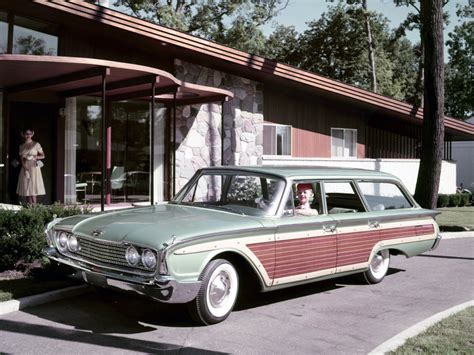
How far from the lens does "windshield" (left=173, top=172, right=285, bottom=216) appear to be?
6129 millimetres

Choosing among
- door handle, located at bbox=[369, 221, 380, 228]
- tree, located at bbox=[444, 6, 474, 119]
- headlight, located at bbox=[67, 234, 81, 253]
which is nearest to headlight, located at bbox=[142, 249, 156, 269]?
headlight, located at bbox=[67, 234, 81, 253]

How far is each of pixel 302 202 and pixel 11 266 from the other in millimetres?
3925

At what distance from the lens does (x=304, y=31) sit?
3994cm

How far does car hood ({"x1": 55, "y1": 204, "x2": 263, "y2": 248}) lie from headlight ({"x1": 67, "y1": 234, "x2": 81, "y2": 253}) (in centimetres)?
10

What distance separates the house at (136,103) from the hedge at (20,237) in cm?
276

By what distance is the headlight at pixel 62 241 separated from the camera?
19.3 ft

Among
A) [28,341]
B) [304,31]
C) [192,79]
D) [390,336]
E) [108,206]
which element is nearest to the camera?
[28,341]

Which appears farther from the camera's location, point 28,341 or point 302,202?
point 302,202

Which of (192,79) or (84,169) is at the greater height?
(192,79)

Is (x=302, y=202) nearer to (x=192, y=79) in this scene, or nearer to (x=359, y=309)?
(x=359, y=309)

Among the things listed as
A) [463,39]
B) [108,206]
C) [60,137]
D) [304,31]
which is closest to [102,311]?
[108,206]

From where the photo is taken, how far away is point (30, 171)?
1147cm

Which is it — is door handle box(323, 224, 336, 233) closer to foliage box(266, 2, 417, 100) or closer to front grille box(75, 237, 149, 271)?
front grille box(75, 237, 149, 271)

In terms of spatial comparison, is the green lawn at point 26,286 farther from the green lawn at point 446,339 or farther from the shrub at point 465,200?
the shrub at point 465,200
